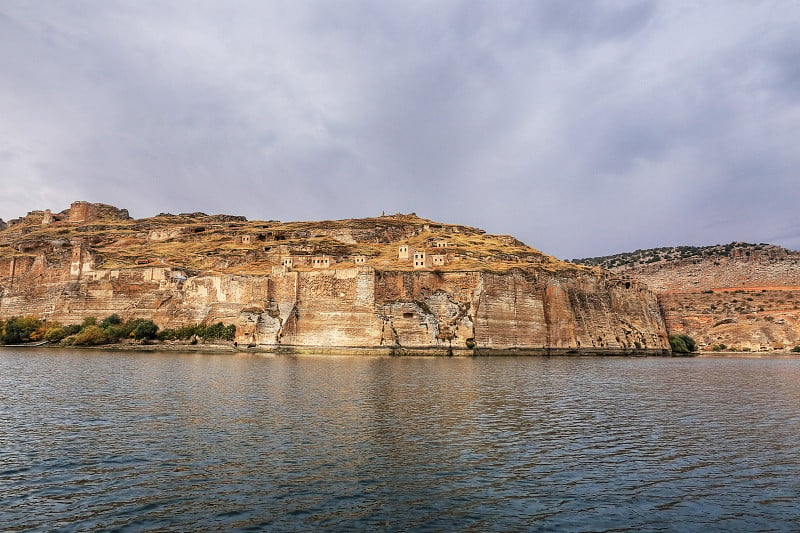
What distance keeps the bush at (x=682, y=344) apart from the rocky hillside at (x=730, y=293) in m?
4.45

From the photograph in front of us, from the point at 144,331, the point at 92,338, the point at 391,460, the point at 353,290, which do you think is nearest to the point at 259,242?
the point at 144,331

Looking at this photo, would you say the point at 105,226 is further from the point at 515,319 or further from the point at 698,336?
the point at 698,336

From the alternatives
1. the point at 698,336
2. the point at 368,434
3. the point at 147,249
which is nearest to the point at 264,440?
the point at 368,434

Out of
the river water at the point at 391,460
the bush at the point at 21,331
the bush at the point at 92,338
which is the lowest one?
the river water at the point at 391,460

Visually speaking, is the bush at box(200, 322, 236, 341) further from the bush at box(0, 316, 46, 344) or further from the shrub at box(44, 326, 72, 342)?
the bush at box(0, 316, 46, 344)

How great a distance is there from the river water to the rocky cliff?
101 feet

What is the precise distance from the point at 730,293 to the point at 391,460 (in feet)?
312

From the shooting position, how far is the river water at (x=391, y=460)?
887cm

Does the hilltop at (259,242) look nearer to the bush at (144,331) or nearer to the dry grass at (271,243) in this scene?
the dry grass at (271,243)

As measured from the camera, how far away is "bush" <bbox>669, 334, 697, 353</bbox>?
256 ft

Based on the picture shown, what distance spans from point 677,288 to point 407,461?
348 feet

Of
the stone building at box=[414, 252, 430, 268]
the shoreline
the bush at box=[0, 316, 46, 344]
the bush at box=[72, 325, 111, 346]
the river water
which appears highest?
the stone building at box=[414, 252, 430, 268]

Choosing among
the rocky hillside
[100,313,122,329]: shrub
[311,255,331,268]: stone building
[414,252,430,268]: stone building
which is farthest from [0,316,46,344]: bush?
the rocky hillside

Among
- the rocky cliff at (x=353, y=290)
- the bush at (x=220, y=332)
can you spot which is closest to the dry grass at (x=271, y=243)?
the rocky cliff at (x=353, y=290)
